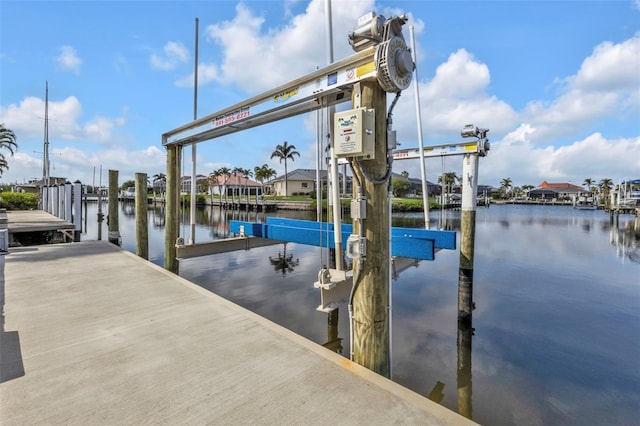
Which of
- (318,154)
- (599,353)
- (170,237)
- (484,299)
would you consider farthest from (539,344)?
(170,237)

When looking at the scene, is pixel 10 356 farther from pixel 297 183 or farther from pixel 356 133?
pixel 297 183

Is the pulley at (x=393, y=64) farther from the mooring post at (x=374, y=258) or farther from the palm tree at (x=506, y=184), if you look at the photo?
the palm tree at (x=506, y=184)

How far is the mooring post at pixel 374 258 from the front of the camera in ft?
10.5

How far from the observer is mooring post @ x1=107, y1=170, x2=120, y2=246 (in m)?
11.2

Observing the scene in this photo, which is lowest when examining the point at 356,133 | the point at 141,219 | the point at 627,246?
the point at 627,246

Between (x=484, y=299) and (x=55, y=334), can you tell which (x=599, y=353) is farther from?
(x=55, y=334)

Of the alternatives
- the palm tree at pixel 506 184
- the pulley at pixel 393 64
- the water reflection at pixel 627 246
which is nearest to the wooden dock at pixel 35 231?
the pulley at pixel 393 64

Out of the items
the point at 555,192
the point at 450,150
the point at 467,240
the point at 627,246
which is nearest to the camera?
the point at 467,240

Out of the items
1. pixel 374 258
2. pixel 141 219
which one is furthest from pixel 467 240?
pixel 141 219

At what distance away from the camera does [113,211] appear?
11.8 metres

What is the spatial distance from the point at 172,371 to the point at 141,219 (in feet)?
25.7

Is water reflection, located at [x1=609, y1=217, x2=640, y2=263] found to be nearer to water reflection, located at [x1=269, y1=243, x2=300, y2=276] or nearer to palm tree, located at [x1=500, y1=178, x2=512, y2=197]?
water reflection, located at [x1=269, y1=243, x2=300, y2=276]

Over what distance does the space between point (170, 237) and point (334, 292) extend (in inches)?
209

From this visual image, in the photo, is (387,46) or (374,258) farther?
(374,258)
